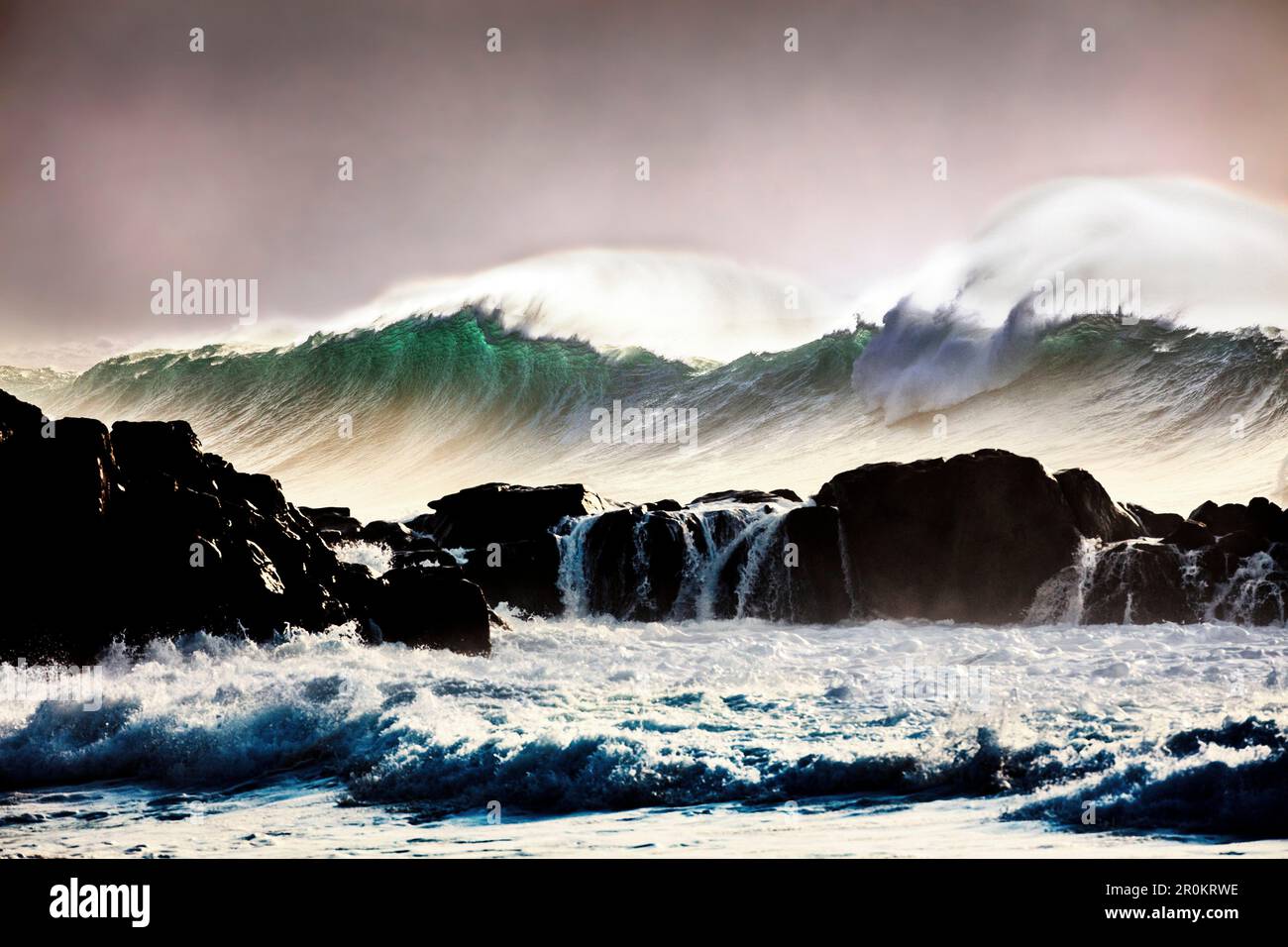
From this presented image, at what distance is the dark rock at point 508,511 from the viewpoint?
51.6 ft

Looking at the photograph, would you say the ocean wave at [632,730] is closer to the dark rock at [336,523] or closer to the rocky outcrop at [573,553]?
the rocky outcrop at [573,553]

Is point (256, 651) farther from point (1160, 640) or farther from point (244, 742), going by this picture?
point (1160, 640)

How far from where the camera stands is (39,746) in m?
6.88

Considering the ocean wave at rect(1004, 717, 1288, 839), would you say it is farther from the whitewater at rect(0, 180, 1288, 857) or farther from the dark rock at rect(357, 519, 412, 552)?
the dark rock at rect(357, 519, 412, 552)

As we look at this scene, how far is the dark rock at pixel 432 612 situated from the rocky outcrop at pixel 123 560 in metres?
0.02

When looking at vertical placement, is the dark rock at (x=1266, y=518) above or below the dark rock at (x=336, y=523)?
below

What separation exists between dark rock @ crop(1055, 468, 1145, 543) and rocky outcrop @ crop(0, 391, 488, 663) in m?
6.99

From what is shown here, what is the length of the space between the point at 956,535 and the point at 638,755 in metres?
7.96

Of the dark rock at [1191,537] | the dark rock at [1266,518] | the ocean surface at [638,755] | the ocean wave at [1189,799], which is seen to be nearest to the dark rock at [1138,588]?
the dark rock at [1191,537]

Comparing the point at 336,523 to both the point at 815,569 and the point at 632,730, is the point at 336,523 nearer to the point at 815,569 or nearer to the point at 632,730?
the point at 815,569

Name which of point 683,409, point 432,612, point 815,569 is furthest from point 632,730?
point 683,409

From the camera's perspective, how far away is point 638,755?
6.15 m

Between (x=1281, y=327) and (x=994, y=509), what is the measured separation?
1511 cm
